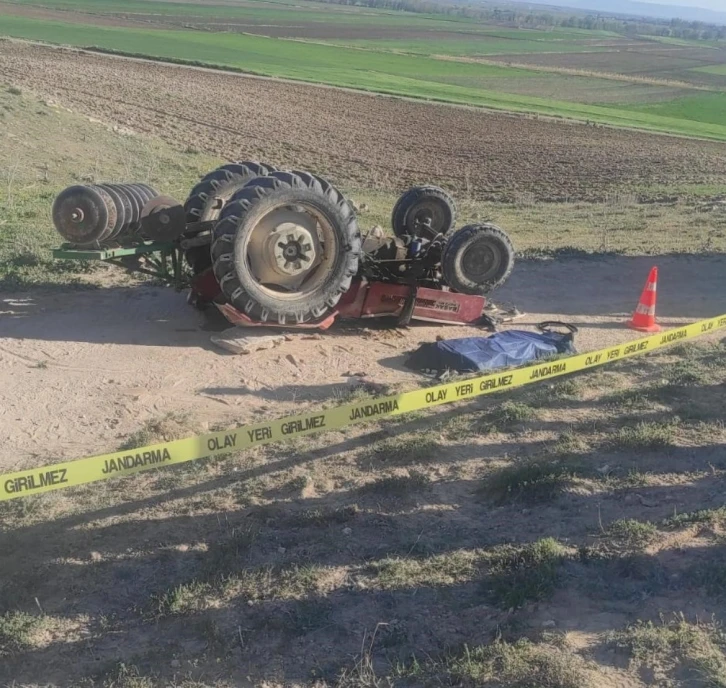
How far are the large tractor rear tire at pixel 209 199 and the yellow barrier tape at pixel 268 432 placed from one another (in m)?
3.19

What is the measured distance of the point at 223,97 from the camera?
118ft

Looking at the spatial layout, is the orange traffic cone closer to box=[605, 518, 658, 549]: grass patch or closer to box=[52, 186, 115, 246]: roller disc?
box=[605, 518, 658, 549]: grass patch

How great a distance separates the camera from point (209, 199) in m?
9.08

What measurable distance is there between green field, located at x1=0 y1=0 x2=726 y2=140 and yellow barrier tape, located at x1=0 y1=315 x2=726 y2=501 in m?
36.2

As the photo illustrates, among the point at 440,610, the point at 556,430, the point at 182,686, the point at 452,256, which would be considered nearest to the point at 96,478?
the point at 182,686

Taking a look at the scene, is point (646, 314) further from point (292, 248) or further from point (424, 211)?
point (292, 248)

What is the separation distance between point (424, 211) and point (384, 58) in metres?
62.0

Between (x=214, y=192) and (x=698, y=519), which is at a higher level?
(x=214, y=192)

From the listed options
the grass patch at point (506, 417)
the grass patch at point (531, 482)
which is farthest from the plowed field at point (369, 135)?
the grass patch at point (531, 482)

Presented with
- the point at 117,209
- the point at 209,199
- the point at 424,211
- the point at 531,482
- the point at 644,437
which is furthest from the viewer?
the point at 424,211

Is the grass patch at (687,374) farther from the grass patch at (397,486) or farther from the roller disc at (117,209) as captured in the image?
the roller disc at (117,209)

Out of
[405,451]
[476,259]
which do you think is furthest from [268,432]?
[476,259]

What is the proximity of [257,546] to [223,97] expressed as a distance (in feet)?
110

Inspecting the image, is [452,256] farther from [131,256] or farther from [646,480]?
[646,480]
